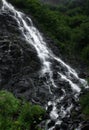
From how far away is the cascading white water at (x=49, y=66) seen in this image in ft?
66.1

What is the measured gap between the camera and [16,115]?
1752 cm

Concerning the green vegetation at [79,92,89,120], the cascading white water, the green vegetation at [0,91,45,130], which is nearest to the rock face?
the cascading white water

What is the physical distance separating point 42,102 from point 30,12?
69.6 ft

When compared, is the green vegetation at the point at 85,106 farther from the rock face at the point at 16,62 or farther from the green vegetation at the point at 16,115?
the rock face at the point at 16,62

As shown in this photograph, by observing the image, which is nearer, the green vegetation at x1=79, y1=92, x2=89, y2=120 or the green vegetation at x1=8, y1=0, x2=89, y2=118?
the green vegetation at x1=79, y1=92, x2=89, y2=120

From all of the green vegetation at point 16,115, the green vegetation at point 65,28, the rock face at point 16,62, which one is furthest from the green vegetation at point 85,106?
the green vegetation at point 65,28

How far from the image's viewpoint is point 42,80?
24.7 meters

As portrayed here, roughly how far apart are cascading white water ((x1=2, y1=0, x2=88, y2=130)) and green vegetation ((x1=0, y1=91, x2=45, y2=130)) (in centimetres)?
130

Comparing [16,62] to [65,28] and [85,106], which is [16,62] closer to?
[85,106]

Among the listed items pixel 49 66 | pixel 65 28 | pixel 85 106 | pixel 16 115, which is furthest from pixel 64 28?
pixel 16 115

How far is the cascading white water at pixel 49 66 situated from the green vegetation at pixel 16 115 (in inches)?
51.2

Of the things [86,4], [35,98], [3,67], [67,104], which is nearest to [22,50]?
[3,67]

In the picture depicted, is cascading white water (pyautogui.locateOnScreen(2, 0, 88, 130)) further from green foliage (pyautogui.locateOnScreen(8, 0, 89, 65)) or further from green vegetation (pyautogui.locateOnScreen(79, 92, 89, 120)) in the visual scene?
green foliage (pyautogui.locateOnScreen(8, 0, 89, 65))

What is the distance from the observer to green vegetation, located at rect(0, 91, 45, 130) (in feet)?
52.1
